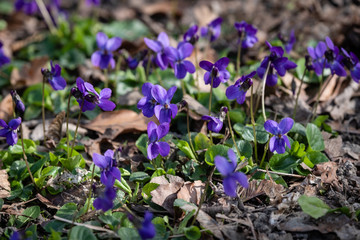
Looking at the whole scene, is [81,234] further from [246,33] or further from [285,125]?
[246,33]

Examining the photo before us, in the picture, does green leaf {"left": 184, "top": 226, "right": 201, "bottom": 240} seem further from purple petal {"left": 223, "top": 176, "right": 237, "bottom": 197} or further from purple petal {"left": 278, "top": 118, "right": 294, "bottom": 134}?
purple petal {"left": 278, "top": 118, "right": 294, "bottom": 134}

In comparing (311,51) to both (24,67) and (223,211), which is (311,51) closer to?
(223,211)

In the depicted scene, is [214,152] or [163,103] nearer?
[163,103]

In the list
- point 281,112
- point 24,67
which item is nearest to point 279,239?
point 281,112

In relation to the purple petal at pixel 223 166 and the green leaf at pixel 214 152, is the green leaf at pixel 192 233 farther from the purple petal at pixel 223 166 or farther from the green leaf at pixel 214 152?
the green leaf at pixel 214 152

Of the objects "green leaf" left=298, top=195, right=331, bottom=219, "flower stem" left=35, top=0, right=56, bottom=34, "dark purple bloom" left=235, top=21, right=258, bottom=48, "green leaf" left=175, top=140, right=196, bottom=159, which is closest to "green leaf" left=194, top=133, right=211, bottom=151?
"green leaf" left=175, top=140, right=196, bottom=159

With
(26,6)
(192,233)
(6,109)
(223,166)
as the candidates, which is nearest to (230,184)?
(223,166)
